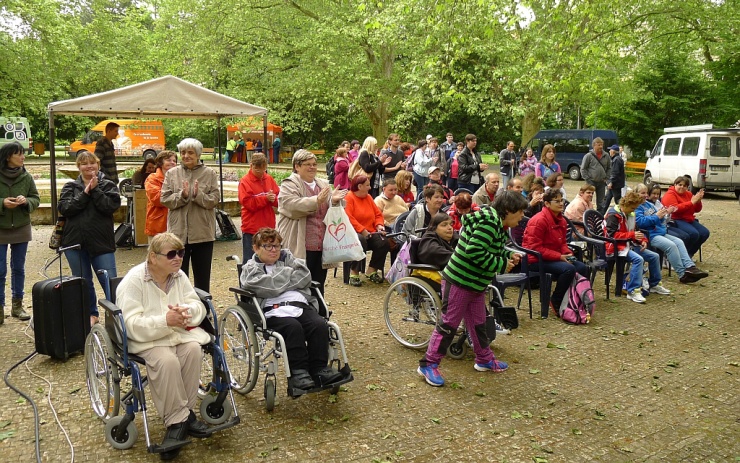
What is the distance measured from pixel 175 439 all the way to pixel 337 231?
2.80 metres

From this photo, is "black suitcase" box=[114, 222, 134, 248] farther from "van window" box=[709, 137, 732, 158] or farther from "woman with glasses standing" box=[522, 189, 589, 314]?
"van window" box=[709, 137, 732, 158]

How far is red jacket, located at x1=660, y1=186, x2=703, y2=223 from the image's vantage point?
→ 9492 millimetres

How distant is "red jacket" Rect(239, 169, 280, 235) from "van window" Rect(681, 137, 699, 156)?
17.6 meters

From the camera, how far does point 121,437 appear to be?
3881 mm

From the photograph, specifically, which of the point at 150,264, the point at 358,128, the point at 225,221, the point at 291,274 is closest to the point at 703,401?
the point at 291,274

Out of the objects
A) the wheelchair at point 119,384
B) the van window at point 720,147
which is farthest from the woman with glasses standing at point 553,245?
the van window at point 720,147

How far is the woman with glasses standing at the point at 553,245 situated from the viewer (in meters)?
6.87

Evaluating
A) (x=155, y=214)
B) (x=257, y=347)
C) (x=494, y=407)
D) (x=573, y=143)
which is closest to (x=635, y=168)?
(x=573, y=143)

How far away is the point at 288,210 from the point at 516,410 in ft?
Result: 8.51

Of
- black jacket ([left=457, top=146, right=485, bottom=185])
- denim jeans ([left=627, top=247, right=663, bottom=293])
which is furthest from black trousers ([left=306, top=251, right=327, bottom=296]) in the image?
black jacket ([left=457, top=146, right=485, bottom=185])

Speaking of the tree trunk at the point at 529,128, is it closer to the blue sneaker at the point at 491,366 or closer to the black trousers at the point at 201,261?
the black trousers at the point at 201,261

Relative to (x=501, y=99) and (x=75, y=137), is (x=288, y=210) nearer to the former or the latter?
(x=501, y=99)

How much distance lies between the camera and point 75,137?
3956 centimetres

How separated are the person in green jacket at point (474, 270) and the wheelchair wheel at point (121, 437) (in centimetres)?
219
